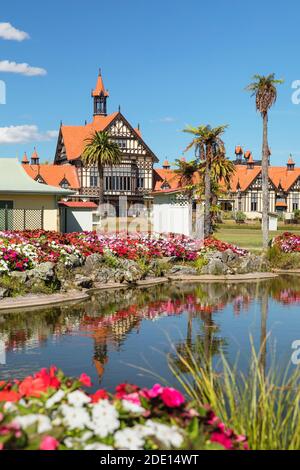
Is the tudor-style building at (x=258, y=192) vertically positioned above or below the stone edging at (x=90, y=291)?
above

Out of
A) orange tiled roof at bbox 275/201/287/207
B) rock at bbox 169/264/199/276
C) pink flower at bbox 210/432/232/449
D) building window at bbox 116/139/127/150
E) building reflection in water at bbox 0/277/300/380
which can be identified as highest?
building window at bbox 116/139/127/150

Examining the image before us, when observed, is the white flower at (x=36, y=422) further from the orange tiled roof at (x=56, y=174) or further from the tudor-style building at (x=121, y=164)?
the orange tiled roof at (x=56, y=174)

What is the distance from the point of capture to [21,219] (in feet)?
103

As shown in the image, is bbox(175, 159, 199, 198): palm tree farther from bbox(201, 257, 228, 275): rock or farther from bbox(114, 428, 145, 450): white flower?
bbox(114, 428, 145, 450): white flower

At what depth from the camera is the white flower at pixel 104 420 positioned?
4.14 meters

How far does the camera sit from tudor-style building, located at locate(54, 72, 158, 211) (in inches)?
2753

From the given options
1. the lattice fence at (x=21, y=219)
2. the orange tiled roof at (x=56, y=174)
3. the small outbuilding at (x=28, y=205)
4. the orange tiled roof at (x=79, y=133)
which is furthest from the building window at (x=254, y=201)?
the lattice fence at (x=21, y=219)

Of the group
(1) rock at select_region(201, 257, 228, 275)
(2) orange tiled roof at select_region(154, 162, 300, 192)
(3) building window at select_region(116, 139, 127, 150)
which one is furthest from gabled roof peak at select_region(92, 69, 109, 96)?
(1) rock at select_region(201, 257, 228, 275)

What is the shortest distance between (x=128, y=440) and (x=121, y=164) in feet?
220

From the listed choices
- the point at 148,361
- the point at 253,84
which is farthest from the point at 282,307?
the point at 253,84

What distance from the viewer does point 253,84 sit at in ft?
111

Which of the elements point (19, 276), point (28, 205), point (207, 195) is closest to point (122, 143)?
point (207, 195)

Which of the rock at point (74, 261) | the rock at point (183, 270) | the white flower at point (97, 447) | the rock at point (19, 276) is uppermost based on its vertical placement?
the white flower at point (97, 447)

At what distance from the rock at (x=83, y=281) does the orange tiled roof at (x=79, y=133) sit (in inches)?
2010
